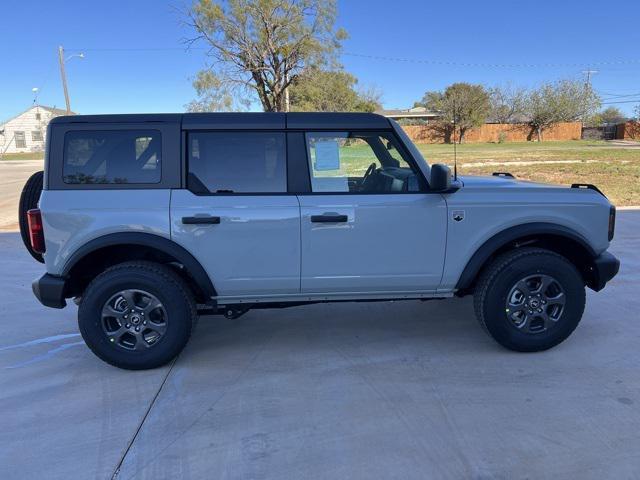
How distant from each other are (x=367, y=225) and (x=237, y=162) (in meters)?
1.01

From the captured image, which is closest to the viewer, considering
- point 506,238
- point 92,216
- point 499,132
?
point 92,216

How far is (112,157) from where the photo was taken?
3.49 m

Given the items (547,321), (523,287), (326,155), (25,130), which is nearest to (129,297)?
(326,155)

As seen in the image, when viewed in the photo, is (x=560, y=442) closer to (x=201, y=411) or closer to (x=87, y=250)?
(x=201, y=411)

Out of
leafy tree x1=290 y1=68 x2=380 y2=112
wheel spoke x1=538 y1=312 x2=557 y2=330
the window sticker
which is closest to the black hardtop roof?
the window sticker

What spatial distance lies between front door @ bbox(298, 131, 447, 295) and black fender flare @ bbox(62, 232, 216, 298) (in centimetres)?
75

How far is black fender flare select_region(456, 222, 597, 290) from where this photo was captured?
362cm

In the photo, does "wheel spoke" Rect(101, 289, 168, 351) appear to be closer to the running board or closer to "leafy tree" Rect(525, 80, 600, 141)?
the running board

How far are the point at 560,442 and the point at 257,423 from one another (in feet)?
5.47

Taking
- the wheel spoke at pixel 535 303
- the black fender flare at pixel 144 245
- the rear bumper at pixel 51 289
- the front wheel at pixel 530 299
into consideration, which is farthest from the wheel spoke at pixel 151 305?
the wheel spoke at pixel 535 303

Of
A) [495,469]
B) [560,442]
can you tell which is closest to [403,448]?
[495,469]

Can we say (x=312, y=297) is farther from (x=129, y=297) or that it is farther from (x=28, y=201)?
(x=28, y=201)

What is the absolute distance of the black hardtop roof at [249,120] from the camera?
11.5 feet

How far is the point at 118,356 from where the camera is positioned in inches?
140
